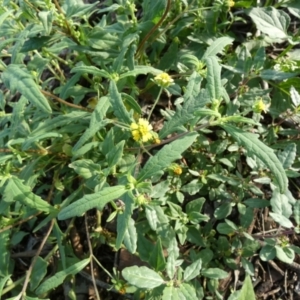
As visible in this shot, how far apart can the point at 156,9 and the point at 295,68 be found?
76 centimetres

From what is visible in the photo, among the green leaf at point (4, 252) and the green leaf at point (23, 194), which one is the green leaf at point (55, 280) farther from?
the green leaf at point (23, 194)

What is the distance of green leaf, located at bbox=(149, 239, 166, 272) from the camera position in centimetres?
193

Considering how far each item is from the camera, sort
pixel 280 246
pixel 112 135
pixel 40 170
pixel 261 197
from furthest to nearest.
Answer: pixel 261 197 → pixel 40 170 → pixel 280 246 → pixel 112 135

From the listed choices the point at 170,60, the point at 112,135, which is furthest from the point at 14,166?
the point at 170,60

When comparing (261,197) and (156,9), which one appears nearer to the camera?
(156,9)

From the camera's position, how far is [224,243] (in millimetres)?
2252

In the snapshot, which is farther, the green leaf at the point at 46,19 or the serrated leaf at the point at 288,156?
the serrated leaf at the point at 288,156

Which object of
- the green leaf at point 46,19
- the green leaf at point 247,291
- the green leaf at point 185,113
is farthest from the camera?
the green leaf at point 46,19

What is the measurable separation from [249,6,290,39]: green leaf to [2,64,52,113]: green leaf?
1.26 meters

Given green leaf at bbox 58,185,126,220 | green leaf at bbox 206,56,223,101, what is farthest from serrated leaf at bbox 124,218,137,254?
green leaf at bbox 206,56,223,101

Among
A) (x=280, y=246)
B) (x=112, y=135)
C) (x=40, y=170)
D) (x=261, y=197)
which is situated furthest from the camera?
(x=261, y=197)

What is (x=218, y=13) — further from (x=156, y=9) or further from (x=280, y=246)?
(x=280, y=246)

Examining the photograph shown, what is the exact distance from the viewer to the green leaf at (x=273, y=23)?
240 centimetres

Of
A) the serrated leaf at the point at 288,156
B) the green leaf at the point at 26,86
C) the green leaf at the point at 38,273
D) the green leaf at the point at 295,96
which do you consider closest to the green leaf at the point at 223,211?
the serrated leaf at the point at 288,156
